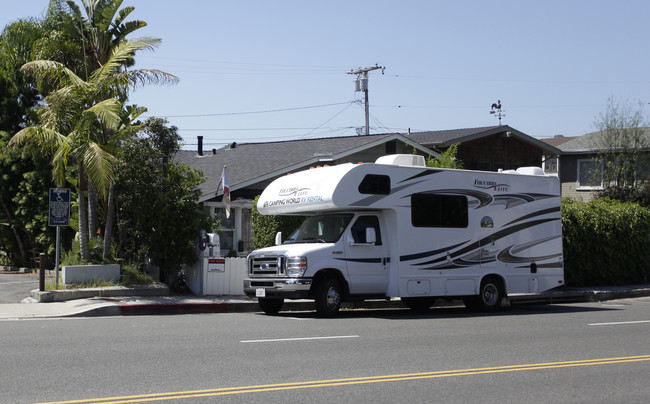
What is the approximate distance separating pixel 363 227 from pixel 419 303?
10.6 feet

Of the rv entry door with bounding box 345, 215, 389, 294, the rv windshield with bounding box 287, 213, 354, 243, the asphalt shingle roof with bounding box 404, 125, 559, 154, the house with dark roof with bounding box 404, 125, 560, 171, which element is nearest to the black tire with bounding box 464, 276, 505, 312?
the rv entry door with bounding box 345, 215, 389, 294

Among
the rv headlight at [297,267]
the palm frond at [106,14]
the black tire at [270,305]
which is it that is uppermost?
the palm frond at [106,14]

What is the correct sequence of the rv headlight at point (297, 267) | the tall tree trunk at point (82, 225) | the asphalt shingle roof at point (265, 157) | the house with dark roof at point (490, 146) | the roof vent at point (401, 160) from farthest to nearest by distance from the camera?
the house with dark roof at point (490, 146), the asphalt shingle roof at point (265, 157), the tall tree trunk at point (82, 225), the roof vent at point (401, 160), the rv headlight at point (297, 267)

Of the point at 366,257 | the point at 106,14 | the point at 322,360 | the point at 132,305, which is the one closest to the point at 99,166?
the point at 132,305

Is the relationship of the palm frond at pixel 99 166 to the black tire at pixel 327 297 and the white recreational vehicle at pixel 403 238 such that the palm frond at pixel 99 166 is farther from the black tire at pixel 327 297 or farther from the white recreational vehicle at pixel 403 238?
the black tire at pixel 327 297

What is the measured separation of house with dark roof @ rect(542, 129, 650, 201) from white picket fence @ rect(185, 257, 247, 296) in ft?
72.2

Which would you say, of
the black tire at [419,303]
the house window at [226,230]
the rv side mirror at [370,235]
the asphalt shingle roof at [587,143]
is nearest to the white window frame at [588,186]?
the asphalt shingle roof at [587,143]

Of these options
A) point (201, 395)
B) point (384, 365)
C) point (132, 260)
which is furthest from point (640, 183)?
point (201, 395)

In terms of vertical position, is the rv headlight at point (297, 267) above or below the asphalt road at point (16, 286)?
above

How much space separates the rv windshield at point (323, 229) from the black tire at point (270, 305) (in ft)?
4.42

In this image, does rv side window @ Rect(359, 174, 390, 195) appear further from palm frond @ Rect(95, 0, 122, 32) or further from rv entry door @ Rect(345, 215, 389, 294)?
palm frond @ Rect(95, 0, 122, 32)

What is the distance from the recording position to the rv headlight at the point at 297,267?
599 inches

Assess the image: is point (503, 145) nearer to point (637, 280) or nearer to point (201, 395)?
point (637, 280)

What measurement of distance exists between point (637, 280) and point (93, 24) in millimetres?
19330
